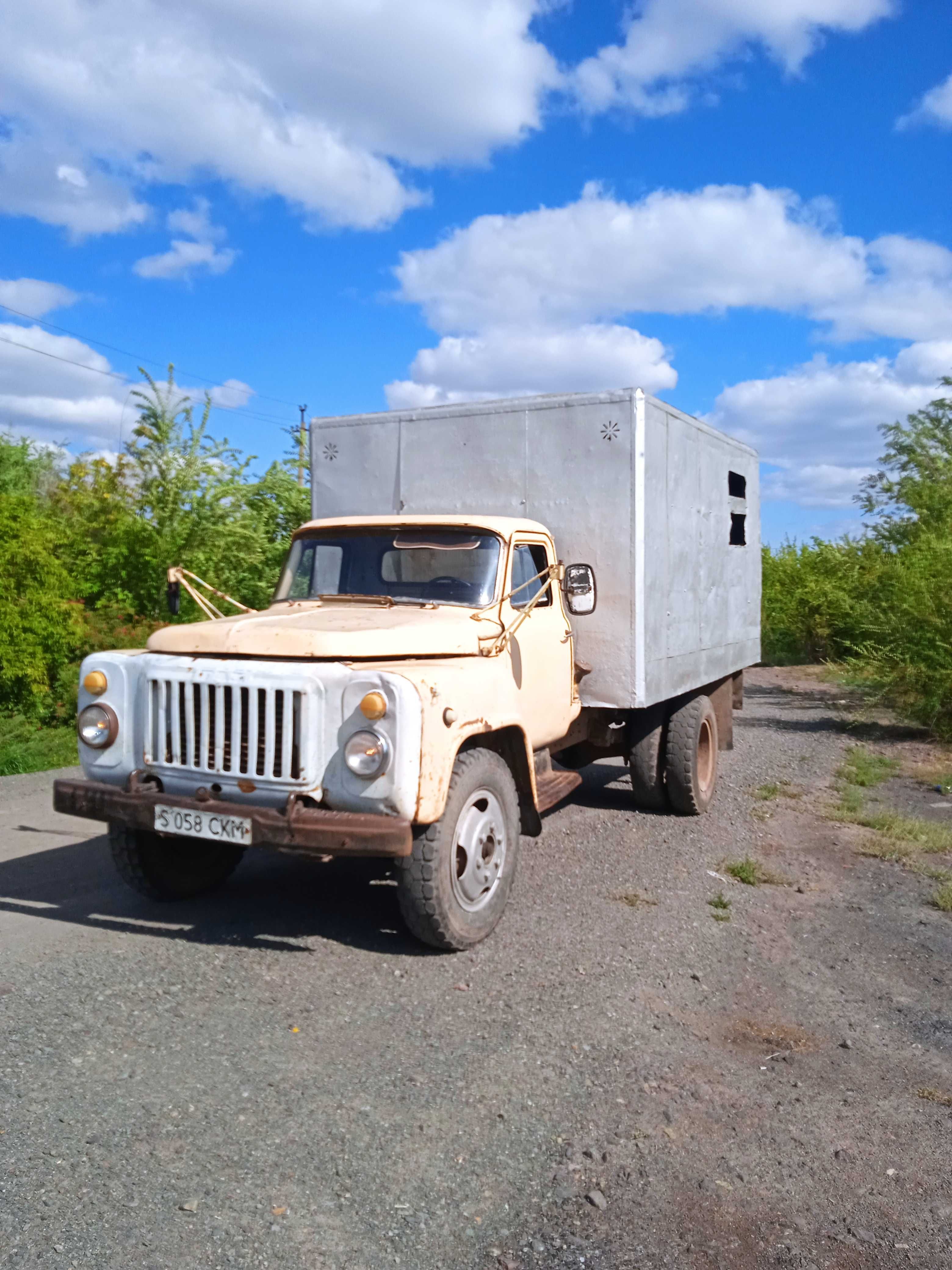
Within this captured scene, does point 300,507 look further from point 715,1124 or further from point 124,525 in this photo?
point 715,1124

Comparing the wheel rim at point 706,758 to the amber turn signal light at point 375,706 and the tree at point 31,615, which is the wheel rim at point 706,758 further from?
the tree at point 31,615

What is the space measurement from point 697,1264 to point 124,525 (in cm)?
1303

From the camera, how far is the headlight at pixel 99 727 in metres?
5.41

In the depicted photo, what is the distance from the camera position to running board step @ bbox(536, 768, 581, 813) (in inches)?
246

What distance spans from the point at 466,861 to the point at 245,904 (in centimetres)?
157

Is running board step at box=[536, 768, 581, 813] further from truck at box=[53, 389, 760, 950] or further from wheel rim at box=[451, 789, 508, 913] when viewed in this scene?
wheel rim at box=[451, 789, 508, 913]

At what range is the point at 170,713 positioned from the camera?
17.1 feet

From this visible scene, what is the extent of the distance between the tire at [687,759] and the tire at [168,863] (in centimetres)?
374

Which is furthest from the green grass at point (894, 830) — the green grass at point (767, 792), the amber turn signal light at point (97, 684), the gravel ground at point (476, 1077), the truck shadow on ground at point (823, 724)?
the amber turn signal light at point (97, 684)

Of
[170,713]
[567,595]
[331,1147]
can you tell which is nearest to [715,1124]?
[331,1147]

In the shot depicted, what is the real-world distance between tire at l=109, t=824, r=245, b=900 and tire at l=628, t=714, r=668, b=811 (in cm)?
350

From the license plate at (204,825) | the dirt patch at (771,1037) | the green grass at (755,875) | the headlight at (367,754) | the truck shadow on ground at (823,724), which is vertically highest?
the headlight at (367,754)

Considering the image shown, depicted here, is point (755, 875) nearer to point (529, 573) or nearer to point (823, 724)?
point (529, 573)

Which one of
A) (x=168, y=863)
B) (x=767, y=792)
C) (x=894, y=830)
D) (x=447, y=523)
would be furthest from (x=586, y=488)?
(x=767, y=792)
